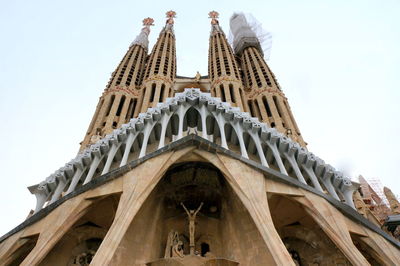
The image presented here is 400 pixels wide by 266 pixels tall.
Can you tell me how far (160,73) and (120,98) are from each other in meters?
4.09

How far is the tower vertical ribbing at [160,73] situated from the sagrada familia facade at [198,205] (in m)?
7.78

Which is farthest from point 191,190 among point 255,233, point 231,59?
point 231,59

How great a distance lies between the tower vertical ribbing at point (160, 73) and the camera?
22.6 m

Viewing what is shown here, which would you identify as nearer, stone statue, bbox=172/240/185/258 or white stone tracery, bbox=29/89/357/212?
stone statue, bbox=172/240/185/258

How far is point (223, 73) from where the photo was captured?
25.6 metres

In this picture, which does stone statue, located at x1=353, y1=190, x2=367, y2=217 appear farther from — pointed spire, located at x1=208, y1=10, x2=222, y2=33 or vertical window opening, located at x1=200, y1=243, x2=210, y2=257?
pointed spire, located at x1=208, y1=10, x2=222, y2=33

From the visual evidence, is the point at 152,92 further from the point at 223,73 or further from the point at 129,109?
the point at 223,73

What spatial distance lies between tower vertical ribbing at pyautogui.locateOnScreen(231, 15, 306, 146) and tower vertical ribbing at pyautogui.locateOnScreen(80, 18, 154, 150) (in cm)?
851

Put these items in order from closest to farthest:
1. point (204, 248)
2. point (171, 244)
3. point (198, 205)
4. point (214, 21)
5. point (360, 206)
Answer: point (171, 244) < point (204, 248) < point (198, 205) < point (360, 206) < point (214, 21)

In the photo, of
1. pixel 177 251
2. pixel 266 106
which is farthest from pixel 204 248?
pixel 266 106

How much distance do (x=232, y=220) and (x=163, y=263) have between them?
3.31 metres

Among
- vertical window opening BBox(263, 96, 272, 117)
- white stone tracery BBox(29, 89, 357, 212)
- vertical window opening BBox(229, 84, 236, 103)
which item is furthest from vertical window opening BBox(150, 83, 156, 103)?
white stone tracery BBox(29, 89, 357, 212)

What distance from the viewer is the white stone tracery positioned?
12570 mm

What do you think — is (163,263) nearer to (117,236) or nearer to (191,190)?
(117,236)
